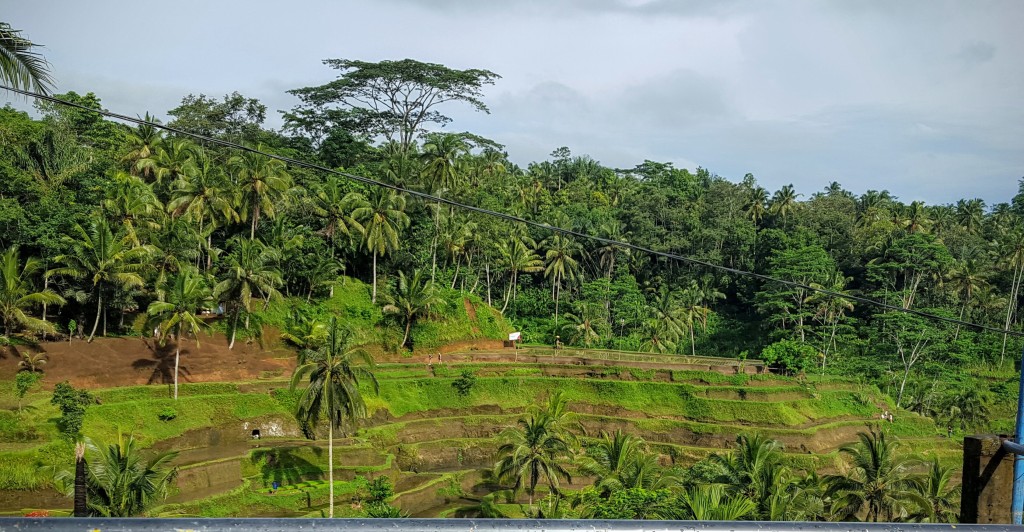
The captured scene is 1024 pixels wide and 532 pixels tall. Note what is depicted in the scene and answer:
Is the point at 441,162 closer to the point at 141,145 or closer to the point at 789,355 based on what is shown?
the point at 141,145

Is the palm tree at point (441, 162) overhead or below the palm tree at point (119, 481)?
overhead

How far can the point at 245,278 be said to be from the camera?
2866 cm

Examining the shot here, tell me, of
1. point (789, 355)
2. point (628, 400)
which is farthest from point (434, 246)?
point (789, 355)

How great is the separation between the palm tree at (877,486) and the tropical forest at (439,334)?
0.27ft

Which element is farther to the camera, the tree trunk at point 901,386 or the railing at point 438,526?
the tree trunk at point 901,386

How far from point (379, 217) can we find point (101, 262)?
42.3 ft

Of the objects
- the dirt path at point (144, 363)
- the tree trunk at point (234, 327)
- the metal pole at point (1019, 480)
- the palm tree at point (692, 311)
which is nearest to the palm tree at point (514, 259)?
the palm tree at point (692, 311)

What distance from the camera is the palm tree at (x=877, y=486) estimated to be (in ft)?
60.2

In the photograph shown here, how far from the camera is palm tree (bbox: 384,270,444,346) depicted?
3453cm

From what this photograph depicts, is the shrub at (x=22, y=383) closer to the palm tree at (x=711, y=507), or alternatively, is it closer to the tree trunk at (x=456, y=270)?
the palm tree at (x=711, y=507)

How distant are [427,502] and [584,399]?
11.3 m

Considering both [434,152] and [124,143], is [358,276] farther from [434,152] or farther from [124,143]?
[124,143]

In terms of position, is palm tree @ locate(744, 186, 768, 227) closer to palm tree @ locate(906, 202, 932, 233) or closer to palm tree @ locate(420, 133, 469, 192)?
palm tree @ locate(906, 202, 932, 233)

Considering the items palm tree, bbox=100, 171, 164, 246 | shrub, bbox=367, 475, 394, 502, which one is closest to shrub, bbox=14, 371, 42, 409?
palm tree, bbox=100, 171, 164, 246
